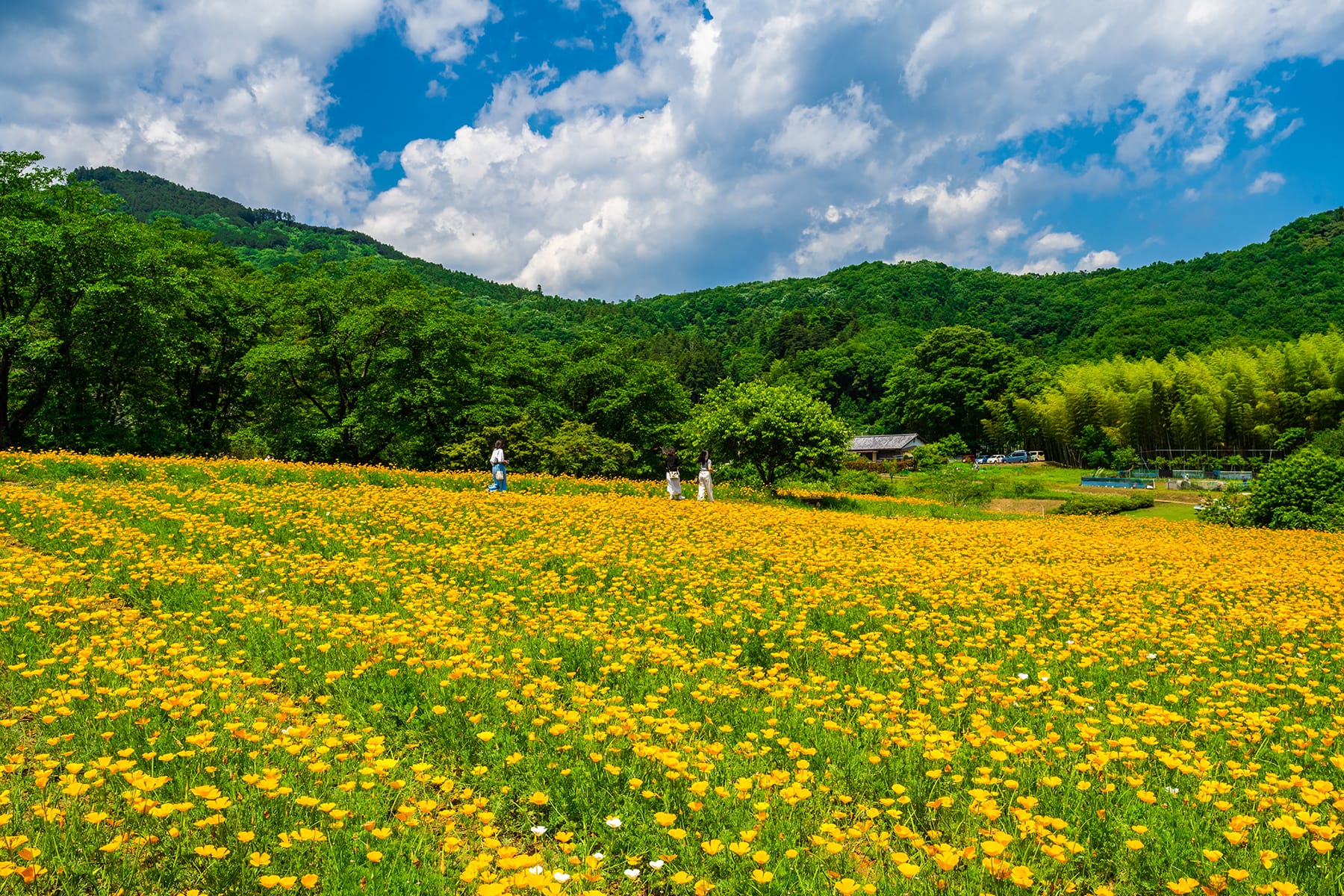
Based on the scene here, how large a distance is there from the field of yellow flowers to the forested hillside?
1799 cm

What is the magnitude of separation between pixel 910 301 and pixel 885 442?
198ft

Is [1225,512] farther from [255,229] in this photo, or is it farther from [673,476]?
[255,229]

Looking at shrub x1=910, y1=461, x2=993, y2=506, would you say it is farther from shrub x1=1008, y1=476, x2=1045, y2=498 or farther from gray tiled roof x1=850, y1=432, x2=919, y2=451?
gray tiled roof x1=850, y1=432, x2=919, y2=451

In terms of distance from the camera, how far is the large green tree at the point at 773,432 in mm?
22656

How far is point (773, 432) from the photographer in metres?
22.6

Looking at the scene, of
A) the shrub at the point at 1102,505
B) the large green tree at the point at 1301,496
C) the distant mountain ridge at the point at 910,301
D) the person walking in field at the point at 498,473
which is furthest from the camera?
the distant mountain ridge at the point at 910,301

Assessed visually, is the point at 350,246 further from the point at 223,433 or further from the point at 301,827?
the point at 301,827

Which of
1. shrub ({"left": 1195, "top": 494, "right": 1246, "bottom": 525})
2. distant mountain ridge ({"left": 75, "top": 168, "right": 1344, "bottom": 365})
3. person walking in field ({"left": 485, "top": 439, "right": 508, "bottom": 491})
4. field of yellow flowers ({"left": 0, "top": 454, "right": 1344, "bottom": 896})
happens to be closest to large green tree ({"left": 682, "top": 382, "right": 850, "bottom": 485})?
person walking in field ({"left": 485, "top": 439, "right": 508, "bottom": 491})

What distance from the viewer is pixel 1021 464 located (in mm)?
66875

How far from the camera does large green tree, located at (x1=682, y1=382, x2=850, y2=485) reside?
74.3ft

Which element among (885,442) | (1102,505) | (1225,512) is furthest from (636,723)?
(885,442)

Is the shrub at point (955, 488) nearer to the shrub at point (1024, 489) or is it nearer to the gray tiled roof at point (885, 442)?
the shrub at point (1024, 489)

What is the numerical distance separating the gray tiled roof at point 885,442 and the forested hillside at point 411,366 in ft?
16.0

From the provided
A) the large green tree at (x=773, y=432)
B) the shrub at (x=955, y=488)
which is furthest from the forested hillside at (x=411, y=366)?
the shrub at (x=955, y=488)
